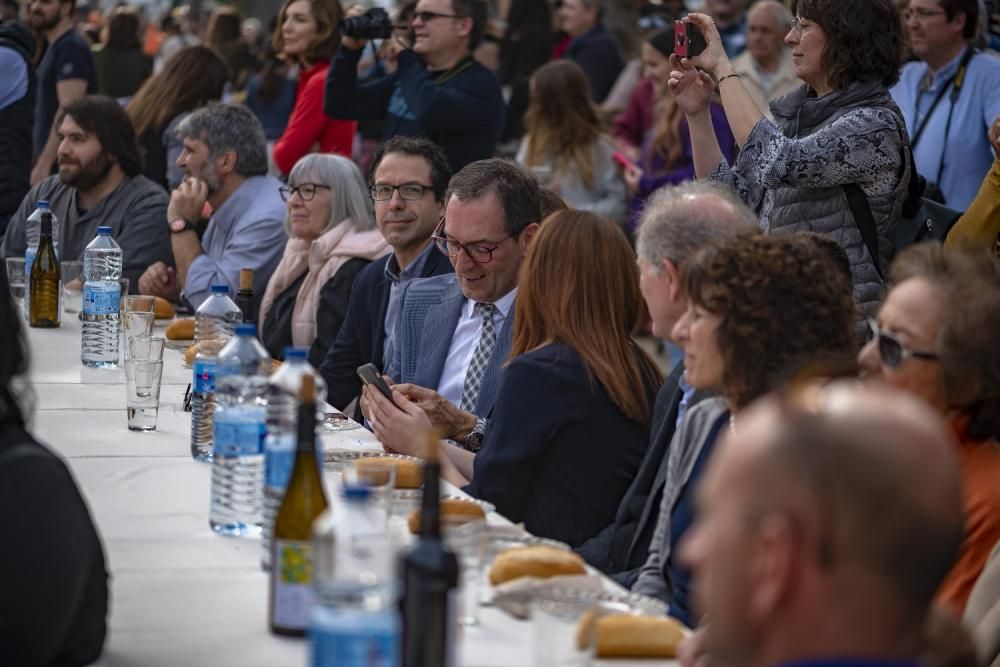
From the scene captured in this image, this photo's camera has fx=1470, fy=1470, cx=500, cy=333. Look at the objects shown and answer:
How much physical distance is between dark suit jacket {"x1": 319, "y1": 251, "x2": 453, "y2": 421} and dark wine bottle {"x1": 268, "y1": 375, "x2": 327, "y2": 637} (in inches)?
93.8

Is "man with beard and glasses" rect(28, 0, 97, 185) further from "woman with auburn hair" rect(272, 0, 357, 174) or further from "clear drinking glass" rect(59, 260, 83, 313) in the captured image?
"clear drinking glass" rect(59, 260, 83, 313)

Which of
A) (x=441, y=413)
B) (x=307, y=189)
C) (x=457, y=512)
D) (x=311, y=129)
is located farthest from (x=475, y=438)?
(x=311, y=129)

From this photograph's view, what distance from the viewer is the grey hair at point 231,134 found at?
5551 mm

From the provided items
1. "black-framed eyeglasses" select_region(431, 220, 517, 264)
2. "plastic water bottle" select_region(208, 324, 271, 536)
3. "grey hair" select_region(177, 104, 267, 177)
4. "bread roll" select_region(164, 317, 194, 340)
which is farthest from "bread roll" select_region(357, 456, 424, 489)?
"grey hair" select_region(177, 104, 267, 177)

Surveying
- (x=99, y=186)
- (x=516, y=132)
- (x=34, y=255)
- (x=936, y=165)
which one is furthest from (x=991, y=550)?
(x=516, y=132)

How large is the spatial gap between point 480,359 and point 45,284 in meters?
1.72

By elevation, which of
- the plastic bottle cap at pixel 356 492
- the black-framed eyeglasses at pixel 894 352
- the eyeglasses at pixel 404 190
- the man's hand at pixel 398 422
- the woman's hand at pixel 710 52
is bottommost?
the man's hand at pixel 398 422

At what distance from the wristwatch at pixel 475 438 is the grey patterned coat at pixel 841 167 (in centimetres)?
98

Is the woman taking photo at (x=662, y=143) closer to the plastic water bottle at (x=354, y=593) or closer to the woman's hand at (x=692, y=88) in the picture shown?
the woman's hand at (x=692, y=88)

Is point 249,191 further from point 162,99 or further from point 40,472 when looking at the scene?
point 40,472

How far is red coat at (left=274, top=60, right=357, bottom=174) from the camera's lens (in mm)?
6367

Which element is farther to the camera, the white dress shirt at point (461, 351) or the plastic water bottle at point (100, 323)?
the plastic water bottle at point (100, 323)

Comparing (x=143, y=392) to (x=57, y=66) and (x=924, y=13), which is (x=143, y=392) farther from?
(x=57, y=66)

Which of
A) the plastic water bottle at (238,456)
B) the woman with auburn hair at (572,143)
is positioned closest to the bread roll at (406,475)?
the plastic water bottle at (238,456)
